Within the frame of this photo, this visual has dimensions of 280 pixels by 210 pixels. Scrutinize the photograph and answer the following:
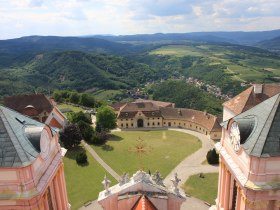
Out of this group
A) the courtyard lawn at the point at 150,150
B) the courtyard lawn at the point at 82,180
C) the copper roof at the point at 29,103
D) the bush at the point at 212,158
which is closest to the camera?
the courtyard lawn at the point at 82,180

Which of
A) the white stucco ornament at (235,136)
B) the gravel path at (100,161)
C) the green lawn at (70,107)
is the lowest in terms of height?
the gravel path at (100,161)

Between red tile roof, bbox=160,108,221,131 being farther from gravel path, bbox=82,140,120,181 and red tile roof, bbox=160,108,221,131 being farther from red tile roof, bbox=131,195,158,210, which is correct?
red tile roof, bbox=131,195,158,210

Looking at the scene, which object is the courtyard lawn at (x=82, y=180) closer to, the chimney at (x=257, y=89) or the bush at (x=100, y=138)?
the bush at (x=100, y=138)

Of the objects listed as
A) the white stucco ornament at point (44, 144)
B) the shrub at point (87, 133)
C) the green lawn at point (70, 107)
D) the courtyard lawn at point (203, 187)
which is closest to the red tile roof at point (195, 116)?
the courtyard lawn at point (203, 187)

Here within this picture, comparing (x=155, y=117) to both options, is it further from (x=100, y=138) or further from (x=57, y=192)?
(x=57, y=192)

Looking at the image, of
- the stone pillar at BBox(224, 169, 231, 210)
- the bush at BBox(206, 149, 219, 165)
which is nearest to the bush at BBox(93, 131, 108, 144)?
the bush at BBox(206, 149, 219, 165)

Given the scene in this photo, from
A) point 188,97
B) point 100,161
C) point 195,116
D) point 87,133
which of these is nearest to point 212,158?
point 100,161
